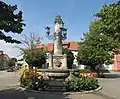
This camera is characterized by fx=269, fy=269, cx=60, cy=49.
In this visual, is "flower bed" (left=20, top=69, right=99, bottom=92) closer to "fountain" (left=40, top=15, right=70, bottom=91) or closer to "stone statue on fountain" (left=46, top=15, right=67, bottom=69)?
"fountain" (left=40, top=15, right=70, bottom=91)

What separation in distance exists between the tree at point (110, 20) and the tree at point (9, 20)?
2.86m

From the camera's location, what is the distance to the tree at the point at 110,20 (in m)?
8.33

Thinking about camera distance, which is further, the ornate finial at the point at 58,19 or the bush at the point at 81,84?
the ornate finial at the point at 58,19

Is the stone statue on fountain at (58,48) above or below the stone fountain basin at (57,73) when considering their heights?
above

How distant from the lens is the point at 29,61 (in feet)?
172

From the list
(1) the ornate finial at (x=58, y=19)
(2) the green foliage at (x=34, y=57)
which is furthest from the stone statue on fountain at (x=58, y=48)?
(2) the green foliage at (x=34, y=57)

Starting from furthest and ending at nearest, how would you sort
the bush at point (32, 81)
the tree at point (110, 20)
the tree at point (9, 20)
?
the bush at point (32, 81) < the tree at point (9, 20) < the tree at point (110, 20)

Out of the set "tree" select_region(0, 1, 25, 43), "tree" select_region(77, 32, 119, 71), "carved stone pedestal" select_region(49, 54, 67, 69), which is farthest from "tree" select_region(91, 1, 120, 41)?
"tree" select_region(77, 32, 119, 71)

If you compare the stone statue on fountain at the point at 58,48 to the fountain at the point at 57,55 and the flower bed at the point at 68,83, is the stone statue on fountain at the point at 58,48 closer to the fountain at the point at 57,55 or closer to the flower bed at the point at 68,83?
the fountain at the point at 57,55

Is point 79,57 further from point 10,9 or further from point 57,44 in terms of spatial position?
point 10,9

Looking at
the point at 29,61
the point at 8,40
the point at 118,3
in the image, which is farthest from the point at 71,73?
the point at 29,61

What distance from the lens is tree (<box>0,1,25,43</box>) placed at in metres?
9.38

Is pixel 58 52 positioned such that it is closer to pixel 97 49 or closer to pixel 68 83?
pixel 68 83

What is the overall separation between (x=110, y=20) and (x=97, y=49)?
28192 mm
